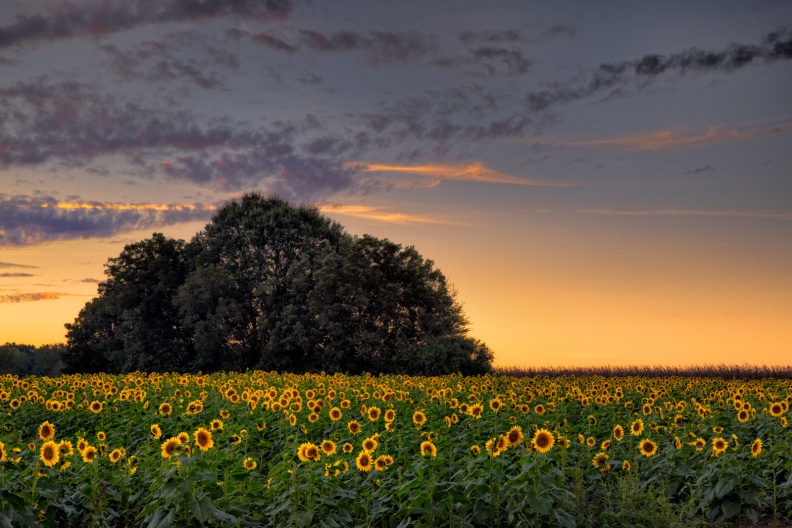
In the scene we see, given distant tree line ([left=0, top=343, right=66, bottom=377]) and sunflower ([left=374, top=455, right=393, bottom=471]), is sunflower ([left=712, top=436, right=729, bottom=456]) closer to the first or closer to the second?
sunflower ([left=374, top=455, right=393, bottom=471])

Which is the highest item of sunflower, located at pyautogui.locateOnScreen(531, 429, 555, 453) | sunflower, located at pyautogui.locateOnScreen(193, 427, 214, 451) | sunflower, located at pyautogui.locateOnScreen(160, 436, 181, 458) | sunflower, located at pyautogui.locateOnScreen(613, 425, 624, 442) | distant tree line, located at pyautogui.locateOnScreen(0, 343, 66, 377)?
sunflower, located at pyautogui.locateOnScreen(531, 429, 555, 453)

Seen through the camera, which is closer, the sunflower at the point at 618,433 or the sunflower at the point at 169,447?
the sunflower at the point at 169,447

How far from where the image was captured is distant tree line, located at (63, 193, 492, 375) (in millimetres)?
42156

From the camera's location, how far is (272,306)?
1764 inches

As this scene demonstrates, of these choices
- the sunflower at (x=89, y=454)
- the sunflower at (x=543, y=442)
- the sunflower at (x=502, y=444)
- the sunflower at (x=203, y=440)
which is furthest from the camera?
the sunflower at (x=89, y=454)

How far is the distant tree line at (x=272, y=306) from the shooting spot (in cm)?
4216

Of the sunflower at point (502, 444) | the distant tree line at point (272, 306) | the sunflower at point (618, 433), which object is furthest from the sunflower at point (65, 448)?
the distant tree line at point (272, 306)

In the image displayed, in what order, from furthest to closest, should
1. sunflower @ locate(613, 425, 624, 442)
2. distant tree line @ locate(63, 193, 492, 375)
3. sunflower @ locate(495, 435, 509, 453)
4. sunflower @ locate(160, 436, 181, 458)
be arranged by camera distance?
1. distant tree line @ locate(63, 193, 492, 375)
2. sunflower @ locate(613, 425, 624, 442)
3. sunflower @ locate(495, 435, 509, 453)
4. sunflower @ locate(160, 436, 181, 458)

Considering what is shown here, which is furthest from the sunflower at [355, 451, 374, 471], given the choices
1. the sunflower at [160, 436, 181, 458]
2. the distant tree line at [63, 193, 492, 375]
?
the distant tree line at [63, 193, 492, 375]

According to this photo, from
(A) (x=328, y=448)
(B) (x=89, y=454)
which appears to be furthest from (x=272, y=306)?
(A) (x=328, y=448)

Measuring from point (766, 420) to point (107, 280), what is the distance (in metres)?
45.3

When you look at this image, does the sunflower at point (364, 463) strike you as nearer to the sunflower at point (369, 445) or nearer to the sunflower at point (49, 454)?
the sunflower at point (369, 445)

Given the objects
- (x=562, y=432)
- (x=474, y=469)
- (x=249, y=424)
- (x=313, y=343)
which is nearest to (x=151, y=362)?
(x=313, y=343)

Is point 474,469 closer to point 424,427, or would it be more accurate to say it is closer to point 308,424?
point 424,427
